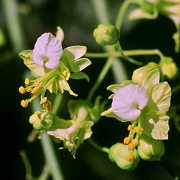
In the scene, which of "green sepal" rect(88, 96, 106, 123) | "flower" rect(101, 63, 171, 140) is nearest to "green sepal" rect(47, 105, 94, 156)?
"green sepal" rect(88, 96, 106, 123)

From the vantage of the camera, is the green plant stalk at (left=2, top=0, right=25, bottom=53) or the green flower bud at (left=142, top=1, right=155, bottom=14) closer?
the green flower bud at (left=142, top=1, right=155, bottom=14)

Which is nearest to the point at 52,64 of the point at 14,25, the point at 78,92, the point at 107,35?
the point at 107,35

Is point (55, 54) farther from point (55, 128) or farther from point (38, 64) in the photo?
point (55, 128)

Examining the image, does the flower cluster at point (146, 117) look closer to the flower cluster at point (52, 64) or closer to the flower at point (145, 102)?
the flower at point (145, 102)

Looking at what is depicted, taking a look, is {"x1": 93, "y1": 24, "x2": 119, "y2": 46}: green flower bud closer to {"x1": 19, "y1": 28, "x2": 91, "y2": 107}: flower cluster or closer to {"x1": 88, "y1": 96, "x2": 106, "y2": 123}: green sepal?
{"x1": 19, "y1": 28, "x2": 91, "y2": 107}: flower cluster

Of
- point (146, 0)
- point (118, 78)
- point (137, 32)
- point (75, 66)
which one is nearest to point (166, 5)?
point (146, 0)

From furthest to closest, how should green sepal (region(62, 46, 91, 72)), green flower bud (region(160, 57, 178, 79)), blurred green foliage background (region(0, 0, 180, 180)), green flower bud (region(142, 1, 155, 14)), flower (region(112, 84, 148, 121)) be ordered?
blurred green foliage background (region(0, 0, 180, 180)), green flower bud (region(142, 1, 155, 14)), green flower bud (region(160, 57, 178, 79)), green sepal (region(62, 46, 91, 72)), flower (region(112, 84, 148, 121))

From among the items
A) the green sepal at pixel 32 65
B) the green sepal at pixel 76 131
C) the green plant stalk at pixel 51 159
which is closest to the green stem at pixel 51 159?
the green plant stalk at pixel 51 159
